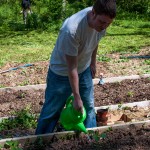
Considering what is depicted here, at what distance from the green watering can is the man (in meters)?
0.08

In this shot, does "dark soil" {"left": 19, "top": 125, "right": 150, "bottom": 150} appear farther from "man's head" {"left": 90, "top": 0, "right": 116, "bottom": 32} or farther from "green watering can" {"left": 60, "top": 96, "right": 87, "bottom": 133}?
"man's head" {"left": 90, "top": 0, "right": 116, "bottom": 32}

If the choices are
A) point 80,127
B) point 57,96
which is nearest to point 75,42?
point 57,96

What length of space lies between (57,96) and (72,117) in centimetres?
25

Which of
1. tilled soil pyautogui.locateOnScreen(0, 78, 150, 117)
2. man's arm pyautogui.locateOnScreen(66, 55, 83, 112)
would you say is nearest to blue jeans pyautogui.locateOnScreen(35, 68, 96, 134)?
man's arm pyautogui.locateOnScreen(66, 55, 83, 112)

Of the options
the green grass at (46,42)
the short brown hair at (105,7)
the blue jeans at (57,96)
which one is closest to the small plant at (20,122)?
the blue jeans at (57,96)

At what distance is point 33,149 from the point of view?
3.83 metres

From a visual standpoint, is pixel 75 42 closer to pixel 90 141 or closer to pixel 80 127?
pixel 80 127

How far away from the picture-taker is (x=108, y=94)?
19.7 ft

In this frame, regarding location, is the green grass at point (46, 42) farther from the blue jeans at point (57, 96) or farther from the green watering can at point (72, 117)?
the green watering can at point (72, 117)

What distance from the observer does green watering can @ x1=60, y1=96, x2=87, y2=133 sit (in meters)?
3.63

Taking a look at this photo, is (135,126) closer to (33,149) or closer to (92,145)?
→ (92,145)

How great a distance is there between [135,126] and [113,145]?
0.46 m

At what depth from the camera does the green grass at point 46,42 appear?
29.6ft

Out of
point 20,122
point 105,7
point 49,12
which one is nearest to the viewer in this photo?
point 105,7
